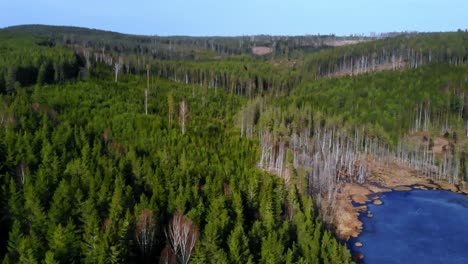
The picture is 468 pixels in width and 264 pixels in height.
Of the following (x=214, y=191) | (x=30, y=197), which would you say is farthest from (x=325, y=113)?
(x=30, y=197)

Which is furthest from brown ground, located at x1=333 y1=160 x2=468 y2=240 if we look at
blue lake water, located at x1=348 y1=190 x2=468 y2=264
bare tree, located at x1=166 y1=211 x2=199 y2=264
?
bare tree, located at x1=166 y1=211 x2=199 y2=264

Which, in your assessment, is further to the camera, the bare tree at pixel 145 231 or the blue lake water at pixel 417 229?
the blue lake water at pixel 417 229

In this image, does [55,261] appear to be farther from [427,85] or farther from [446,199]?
[427,85]

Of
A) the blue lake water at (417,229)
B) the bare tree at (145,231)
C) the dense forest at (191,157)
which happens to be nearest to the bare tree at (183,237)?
the dense forest at (191,157)

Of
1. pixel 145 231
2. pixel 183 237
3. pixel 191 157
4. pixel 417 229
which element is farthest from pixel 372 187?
pixel 145 231

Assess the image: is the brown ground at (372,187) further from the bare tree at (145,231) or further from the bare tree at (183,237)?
the bare tree at (145,231)

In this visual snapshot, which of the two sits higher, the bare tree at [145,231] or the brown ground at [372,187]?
the bare tree at [145,231]
